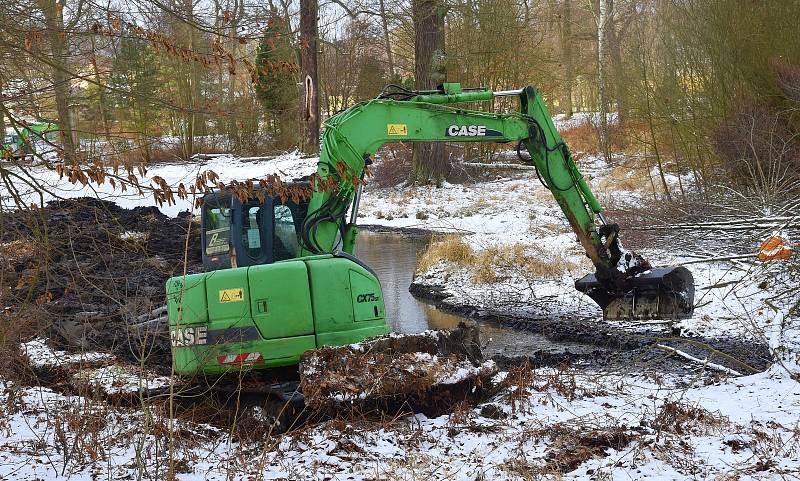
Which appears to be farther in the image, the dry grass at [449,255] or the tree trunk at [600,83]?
the tree trunk at [600,83]

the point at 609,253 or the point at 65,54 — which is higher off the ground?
the point at 65,54

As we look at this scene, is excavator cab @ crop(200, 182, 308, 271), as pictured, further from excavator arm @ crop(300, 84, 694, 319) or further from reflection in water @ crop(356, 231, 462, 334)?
reflection in water @ crop(356, 231, 462, 334)

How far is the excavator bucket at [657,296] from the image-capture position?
1036 centimetres

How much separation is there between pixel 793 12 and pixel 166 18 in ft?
40.4

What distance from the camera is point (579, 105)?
167ft

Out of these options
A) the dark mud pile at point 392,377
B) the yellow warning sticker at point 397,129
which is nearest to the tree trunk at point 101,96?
the dark mud pile at point 392,377

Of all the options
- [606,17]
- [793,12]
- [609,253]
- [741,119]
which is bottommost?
[609,253]

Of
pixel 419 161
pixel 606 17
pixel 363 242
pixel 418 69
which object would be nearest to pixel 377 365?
pixel 363 242

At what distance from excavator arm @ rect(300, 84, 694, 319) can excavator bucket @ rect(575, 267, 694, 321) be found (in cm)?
1

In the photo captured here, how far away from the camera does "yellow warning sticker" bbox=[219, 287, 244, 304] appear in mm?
7438

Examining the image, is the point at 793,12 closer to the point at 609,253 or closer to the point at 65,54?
the point at 609,253

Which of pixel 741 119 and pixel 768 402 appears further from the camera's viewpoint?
pixel 741 119

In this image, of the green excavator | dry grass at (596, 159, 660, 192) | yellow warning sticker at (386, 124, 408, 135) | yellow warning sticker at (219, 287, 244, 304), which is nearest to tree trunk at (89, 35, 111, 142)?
the green excavator

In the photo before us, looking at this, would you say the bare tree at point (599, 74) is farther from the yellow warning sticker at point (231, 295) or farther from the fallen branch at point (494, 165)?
the yellow warning sticker at point (231, 295)
